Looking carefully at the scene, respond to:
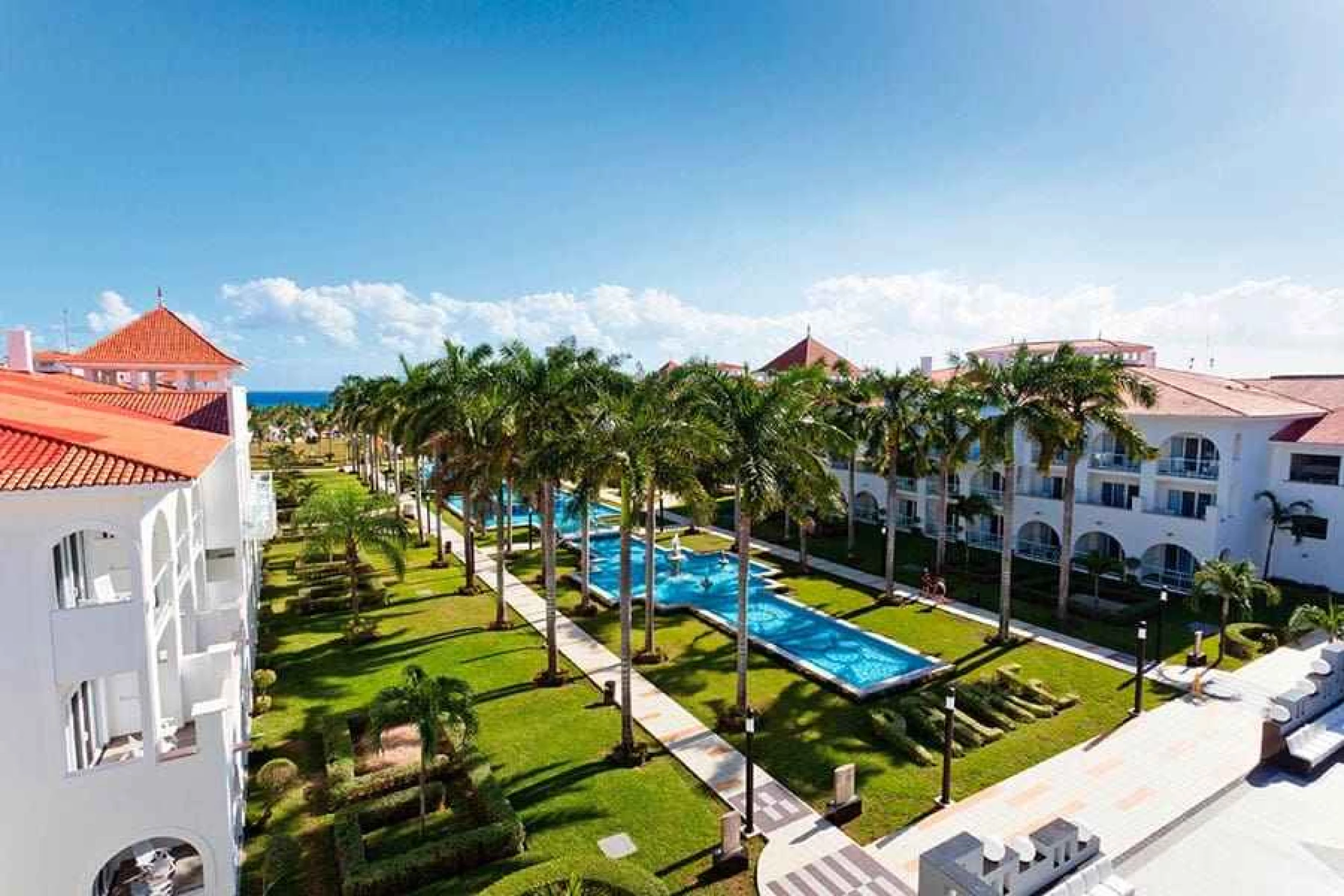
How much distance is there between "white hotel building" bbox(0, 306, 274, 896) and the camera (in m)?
12.2

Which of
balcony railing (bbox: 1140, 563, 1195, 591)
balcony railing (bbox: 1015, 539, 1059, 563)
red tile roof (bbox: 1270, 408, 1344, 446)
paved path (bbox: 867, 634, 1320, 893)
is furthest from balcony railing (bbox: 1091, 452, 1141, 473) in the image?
paved path (bbox: 867, 634, 1320, 893)

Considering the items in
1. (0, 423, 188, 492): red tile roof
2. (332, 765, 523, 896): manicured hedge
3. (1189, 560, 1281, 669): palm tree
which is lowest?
(332, 765, 523, 896): manicured hedge

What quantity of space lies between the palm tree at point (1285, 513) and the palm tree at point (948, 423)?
15.1 m

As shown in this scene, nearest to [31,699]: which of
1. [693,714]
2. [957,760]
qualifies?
[693,714]

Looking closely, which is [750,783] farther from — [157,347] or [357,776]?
[157,347]

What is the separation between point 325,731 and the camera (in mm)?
20062

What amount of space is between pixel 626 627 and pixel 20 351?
30.1 metres

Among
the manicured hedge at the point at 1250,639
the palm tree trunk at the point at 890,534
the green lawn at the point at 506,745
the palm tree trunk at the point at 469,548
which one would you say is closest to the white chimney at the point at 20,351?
the green lawn at the point at 506,745

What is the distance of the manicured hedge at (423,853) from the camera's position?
14.2 m

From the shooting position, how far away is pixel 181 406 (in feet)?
75.2

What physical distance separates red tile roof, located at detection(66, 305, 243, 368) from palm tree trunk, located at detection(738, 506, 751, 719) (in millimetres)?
26216

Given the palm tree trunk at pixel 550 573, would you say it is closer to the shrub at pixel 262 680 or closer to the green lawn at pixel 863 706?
the green lawn at pixel 863 706

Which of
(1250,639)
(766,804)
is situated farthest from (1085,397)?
(766,804)

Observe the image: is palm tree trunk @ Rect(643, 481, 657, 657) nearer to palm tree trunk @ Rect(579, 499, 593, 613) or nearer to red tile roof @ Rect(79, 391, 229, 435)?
palm tree trunk @ Rect(579, 499, 593, 613)
